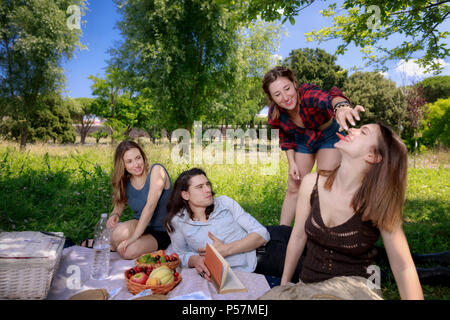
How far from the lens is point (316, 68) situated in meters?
29.2

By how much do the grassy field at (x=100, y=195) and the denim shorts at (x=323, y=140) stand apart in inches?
60.3

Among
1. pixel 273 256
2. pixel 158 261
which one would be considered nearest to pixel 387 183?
pixel 273 256

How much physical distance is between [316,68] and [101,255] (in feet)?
97.0

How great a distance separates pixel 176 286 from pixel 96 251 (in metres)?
1.11

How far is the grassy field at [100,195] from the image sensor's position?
4.57m

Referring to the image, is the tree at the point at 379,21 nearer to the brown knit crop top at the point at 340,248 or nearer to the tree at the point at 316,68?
the brown knit crop top at the point at 340,248

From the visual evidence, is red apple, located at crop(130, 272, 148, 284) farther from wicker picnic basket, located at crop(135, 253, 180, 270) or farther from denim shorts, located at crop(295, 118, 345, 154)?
denim shorts, located at crop(295, 118, 345, 154)

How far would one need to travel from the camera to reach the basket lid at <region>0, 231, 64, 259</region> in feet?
7.49

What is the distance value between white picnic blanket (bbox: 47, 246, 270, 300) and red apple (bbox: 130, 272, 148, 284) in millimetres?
149

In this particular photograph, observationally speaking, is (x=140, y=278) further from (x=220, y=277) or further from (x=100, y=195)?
(x=100, y=195)

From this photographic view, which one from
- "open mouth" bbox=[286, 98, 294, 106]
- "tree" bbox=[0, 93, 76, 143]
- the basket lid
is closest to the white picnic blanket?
the basket lid

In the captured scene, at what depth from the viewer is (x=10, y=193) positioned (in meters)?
5.44

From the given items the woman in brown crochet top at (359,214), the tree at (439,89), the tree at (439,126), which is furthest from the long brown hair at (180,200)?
the tree at (439,89)
